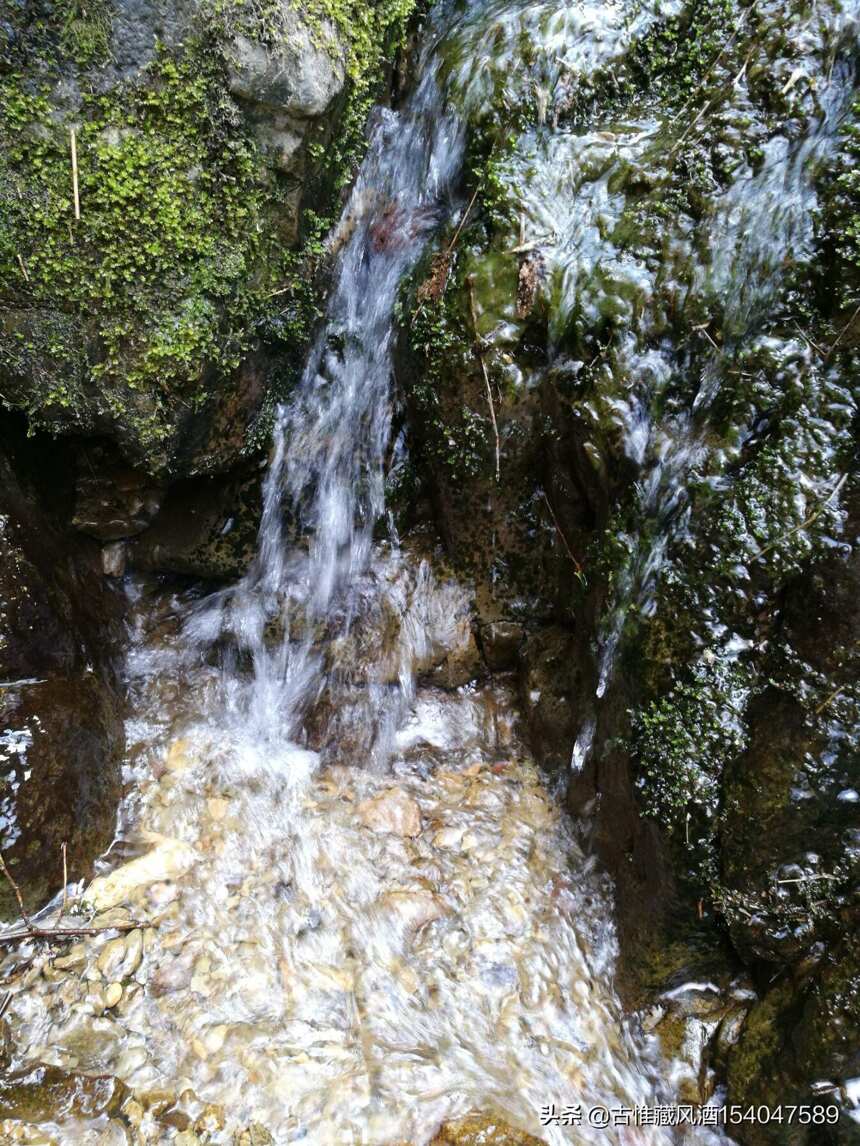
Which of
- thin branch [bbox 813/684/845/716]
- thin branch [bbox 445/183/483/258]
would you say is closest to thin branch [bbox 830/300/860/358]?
thin branch [bbox 813/684/845/716]

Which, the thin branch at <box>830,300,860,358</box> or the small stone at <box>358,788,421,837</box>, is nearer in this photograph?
the thin branch at <box>830,300,860,358</box>

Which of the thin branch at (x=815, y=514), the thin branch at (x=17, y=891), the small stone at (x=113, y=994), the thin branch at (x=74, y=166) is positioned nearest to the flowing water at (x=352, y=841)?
the small stone at (x=113, y=994)

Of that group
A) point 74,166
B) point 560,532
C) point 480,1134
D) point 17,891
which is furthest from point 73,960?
point 74,166

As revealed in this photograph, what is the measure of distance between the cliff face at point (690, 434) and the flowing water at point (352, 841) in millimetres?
95

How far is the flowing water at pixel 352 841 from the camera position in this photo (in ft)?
8.48

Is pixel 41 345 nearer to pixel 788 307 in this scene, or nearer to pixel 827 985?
pixel 788 307

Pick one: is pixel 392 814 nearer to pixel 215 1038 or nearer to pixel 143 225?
pixel 215 1038

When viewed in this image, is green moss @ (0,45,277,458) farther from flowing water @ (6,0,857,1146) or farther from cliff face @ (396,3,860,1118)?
cliff face @ (396,3,860,1118)

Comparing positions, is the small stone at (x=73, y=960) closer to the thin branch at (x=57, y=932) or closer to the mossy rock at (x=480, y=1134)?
the thin branch at (x=57, y=932)

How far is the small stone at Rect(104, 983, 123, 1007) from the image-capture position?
270 cm

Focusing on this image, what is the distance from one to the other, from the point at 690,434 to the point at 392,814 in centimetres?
228

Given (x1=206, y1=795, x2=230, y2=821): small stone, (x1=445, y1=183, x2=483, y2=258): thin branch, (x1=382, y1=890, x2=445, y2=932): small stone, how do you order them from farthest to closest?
(x1=206, y1=795, x2=230, y2=821): small stone, (x1=445, y1=183, x2=483, y2=258): thin branch, (x1=382, y1=890, x2=445, y2=932): small stone

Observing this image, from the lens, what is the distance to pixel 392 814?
360 cm

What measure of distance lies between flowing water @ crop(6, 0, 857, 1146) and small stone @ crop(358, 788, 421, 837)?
1 cm
